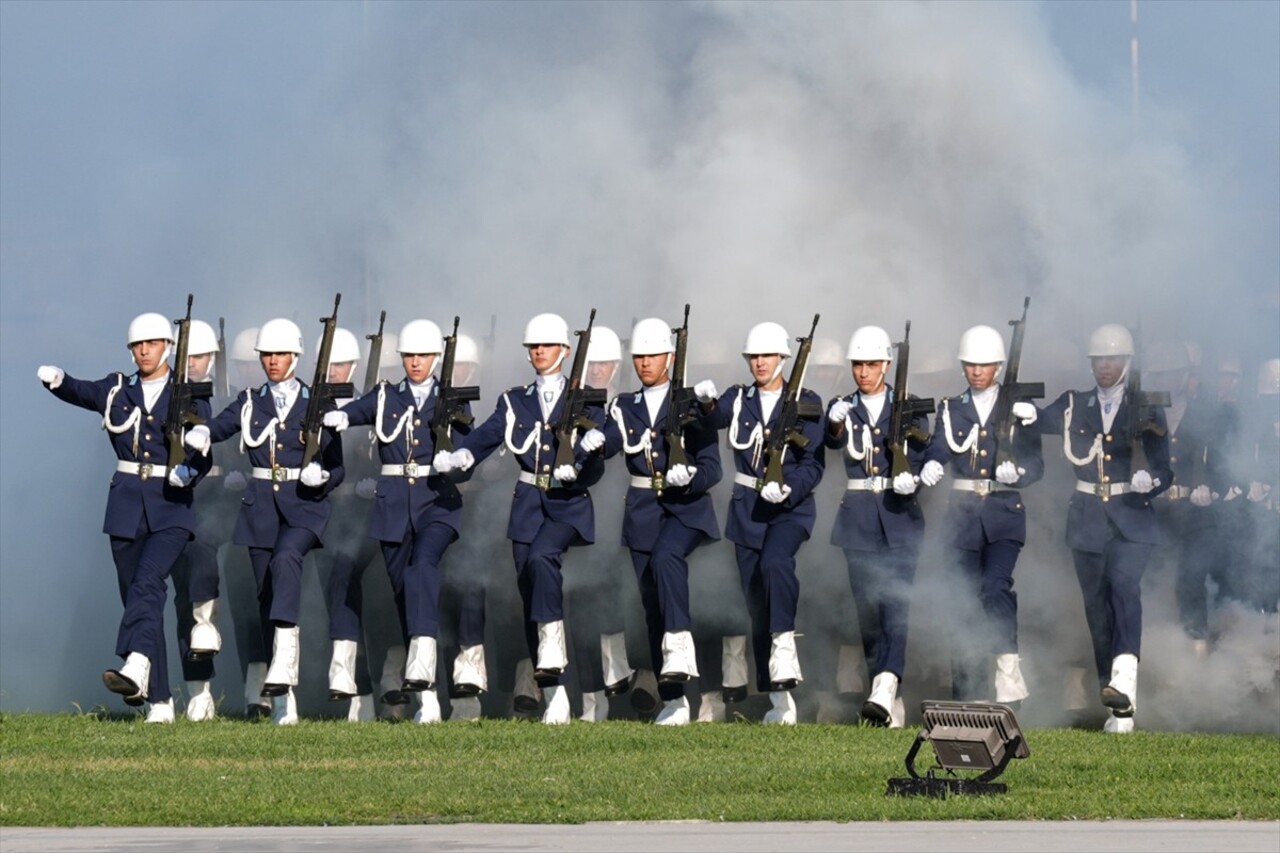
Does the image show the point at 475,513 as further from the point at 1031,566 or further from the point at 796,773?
the point at 796,773

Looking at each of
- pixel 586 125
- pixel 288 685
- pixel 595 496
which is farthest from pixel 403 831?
pixel 586 125

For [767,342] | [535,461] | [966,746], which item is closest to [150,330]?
[535,461]

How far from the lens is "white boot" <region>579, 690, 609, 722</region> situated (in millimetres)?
15805

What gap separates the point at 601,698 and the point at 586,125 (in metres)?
5.15

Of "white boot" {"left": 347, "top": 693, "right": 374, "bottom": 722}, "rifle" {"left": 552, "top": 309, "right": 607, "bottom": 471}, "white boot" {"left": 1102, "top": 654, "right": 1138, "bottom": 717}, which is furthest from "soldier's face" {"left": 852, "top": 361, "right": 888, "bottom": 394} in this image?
"white boot" {"left": 347, "top": 693, "right": 374, "bottom": 722}

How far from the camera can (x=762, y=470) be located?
50.6 ft

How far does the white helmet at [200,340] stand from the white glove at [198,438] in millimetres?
985

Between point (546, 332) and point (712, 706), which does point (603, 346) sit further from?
point (712, 706)

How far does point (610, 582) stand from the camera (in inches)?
633

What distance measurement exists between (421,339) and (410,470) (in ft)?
2.84

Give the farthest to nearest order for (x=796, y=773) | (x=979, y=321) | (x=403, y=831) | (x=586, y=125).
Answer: (x=586, y=125) < (x=979, y=321) < (x=796, y=773) < (x=403, y=831)

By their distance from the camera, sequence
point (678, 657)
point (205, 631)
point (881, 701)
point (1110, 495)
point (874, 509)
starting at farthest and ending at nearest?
point (205, 631), point (874, 509), point (1110, 495), point (678, 657), point (881, 701)

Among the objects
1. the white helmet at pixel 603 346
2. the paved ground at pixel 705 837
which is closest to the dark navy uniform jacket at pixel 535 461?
the white helmet at pixel 603 346

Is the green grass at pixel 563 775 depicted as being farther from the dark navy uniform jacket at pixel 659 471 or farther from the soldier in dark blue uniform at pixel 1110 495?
the dark navy uniform jacket at pixel 659 471
